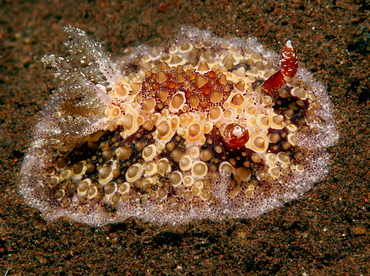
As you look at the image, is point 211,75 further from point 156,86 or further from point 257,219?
point 257,219

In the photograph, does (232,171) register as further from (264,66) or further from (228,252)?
(264,66)

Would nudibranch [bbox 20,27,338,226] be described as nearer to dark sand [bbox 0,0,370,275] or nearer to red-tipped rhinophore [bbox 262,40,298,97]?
red-tipped rhinophore [bbox 262,40,298,97]

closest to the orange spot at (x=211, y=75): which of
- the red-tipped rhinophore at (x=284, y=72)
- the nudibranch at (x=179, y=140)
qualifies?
the nudibranch at (x=179, y=140)

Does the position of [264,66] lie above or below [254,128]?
above

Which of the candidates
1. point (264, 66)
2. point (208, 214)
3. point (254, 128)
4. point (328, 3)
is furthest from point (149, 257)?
point (328, 3)

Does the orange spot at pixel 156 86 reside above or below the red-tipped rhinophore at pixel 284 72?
below

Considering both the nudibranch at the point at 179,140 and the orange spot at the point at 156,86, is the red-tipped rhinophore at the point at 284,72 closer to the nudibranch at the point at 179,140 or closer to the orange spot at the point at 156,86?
the nudibranch at the point at 179,140
